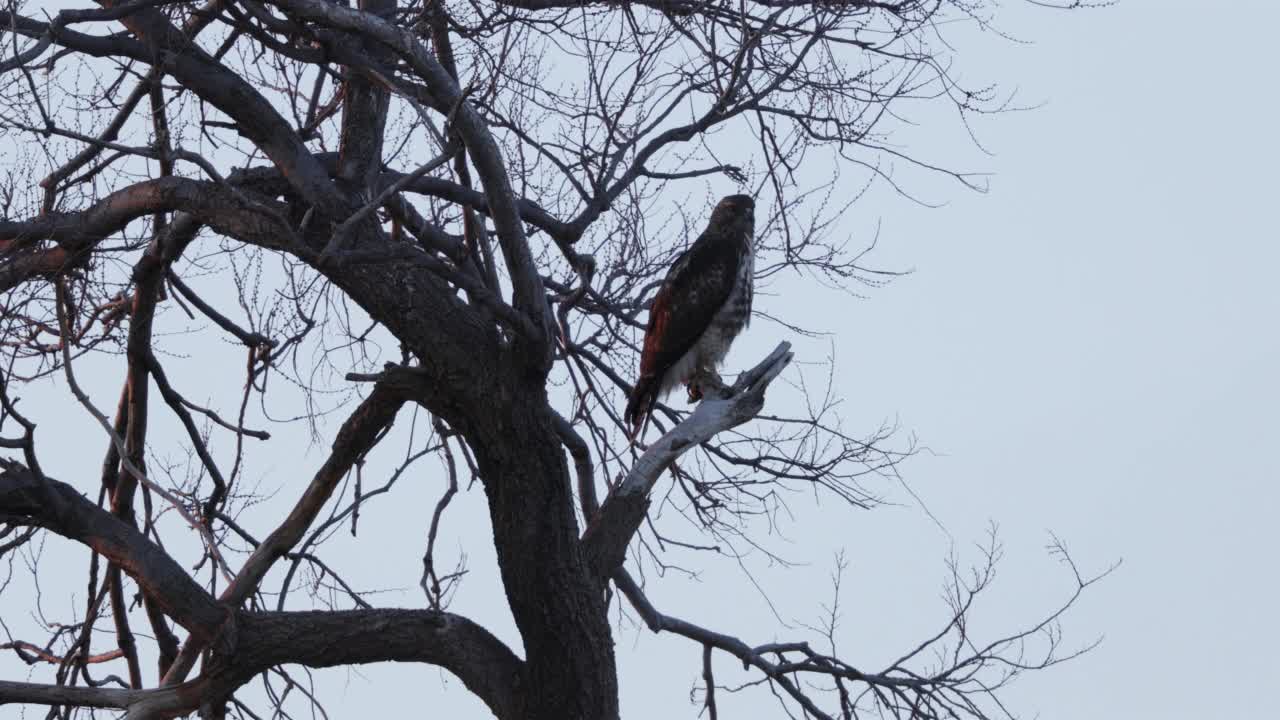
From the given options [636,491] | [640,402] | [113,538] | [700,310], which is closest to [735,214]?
[700,310]

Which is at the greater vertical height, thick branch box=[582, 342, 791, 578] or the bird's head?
the bird's head

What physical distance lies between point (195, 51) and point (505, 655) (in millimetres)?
2358

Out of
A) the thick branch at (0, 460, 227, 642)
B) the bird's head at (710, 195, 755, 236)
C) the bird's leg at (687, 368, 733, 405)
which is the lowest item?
the thick branch at (0, 460, 227, 642)

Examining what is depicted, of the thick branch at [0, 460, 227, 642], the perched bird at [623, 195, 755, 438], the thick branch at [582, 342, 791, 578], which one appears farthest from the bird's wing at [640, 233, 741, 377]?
the thick branch at [0, 460, 227, 642]

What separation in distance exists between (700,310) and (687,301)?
0.29 ft

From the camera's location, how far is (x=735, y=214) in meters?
7.75

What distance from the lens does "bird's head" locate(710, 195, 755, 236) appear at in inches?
303

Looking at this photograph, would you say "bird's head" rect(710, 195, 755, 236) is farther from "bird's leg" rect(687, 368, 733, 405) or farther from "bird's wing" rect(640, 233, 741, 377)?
"bird's leg" rect(687, 368, 733, 405)

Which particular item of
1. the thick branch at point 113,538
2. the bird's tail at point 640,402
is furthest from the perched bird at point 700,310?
the thick branch at point 113,538

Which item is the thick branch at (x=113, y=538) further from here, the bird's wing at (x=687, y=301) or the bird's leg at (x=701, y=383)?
the bird's leg at (x=701, y=383)

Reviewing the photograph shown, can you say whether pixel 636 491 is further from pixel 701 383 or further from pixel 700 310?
pixel 701 383

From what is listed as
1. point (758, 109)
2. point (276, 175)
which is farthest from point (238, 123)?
point (758, 109)

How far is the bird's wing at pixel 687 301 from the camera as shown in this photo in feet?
22.8

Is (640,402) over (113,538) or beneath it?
over
